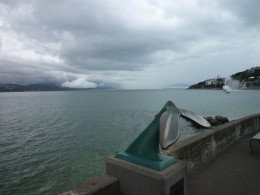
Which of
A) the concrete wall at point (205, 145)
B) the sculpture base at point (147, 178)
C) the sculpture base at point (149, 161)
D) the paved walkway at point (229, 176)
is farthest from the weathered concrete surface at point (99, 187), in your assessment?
the paved walkway at point (229, 176)

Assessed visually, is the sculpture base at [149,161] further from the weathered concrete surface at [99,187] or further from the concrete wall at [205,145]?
the concrete wall at [205,145]

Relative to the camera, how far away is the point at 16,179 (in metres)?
12.3

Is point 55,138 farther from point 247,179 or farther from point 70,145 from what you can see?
point 247,179

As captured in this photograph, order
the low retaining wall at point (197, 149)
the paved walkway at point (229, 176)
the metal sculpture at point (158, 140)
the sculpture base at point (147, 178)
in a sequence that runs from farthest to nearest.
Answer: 1. the paved walkway at point (229, 176)
2. the low retaining wall at point (197, 149)
3. the metal sculpture at point (158, 140)
4. the sculpture base at point (147, 178)

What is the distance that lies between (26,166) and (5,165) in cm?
152

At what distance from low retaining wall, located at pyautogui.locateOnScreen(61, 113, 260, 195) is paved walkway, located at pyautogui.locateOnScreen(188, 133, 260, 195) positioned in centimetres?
27

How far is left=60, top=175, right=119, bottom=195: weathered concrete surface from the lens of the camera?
3.36 m

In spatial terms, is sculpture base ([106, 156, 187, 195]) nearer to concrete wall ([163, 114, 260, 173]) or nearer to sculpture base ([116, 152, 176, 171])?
sculpture base ([116, 152, 176, 171])

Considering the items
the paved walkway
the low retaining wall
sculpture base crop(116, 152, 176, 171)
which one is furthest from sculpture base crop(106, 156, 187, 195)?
the paved walkway

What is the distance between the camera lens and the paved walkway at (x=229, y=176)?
478cm

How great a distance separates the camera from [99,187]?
3488 mm

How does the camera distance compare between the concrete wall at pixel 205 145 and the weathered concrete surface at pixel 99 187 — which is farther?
the concrete wall at pixel 205 145

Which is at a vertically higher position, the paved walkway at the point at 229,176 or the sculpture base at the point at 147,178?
the sculpture base at the point at 147,178

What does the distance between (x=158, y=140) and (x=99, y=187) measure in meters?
1.21
